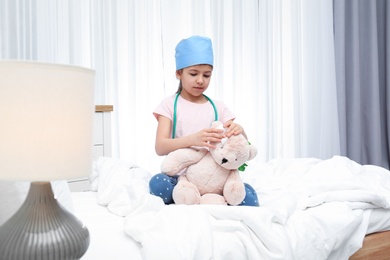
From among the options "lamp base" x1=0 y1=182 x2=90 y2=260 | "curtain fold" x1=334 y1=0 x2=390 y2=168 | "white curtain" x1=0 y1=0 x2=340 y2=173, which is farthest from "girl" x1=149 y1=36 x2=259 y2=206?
"curtain fold" x1=334 y1=0 x2=390 y2=168

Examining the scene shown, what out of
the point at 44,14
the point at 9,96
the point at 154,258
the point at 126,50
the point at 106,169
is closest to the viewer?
the point at 9,96

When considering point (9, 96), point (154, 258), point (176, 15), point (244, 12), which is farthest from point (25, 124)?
point (244, 12)

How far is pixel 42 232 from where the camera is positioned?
0.65 meters

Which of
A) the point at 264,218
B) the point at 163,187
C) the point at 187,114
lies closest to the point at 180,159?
the point at 163,187

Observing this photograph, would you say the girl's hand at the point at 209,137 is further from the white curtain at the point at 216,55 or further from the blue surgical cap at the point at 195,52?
the white curtain at the point at 216,55

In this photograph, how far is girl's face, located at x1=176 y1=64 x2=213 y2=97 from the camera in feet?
4.81

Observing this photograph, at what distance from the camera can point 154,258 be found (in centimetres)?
88

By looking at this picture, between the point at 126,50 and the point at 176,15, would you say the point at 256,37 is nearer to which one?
the point at 176,15

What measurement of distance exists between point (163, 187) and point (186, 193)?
4.5 inches

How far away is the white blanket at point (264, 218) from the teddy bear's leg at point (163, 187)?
55 millimetres

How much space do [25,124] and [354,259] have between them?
104 cm

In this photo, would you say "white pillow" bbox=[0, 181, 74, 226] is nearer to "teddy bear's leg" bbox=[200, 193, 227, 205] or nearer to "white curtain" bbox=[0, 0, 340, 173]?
"teddy bear's leg" bbox=[200, 193, 227, 205]

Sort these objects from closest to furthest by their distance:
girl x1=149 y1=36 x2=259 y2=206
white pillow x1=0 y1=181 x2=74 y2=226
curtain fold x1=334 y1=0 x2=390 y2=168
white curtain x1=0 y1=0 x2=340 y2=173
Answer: white pillow x1=0 y1=181 x2=74 y2=226
girl x1=149 y1=36 x2=259 y2=206
white curtain x1=0 y1=0 x2=340 y2=173
curtain fold x1=334 y1=0 x2=390 y2=168

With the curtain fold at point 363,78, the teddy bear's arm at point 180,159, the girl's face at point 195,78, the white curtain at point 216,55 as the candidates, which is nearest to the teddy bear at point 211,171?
the teddy bear's arm at point 180,159
